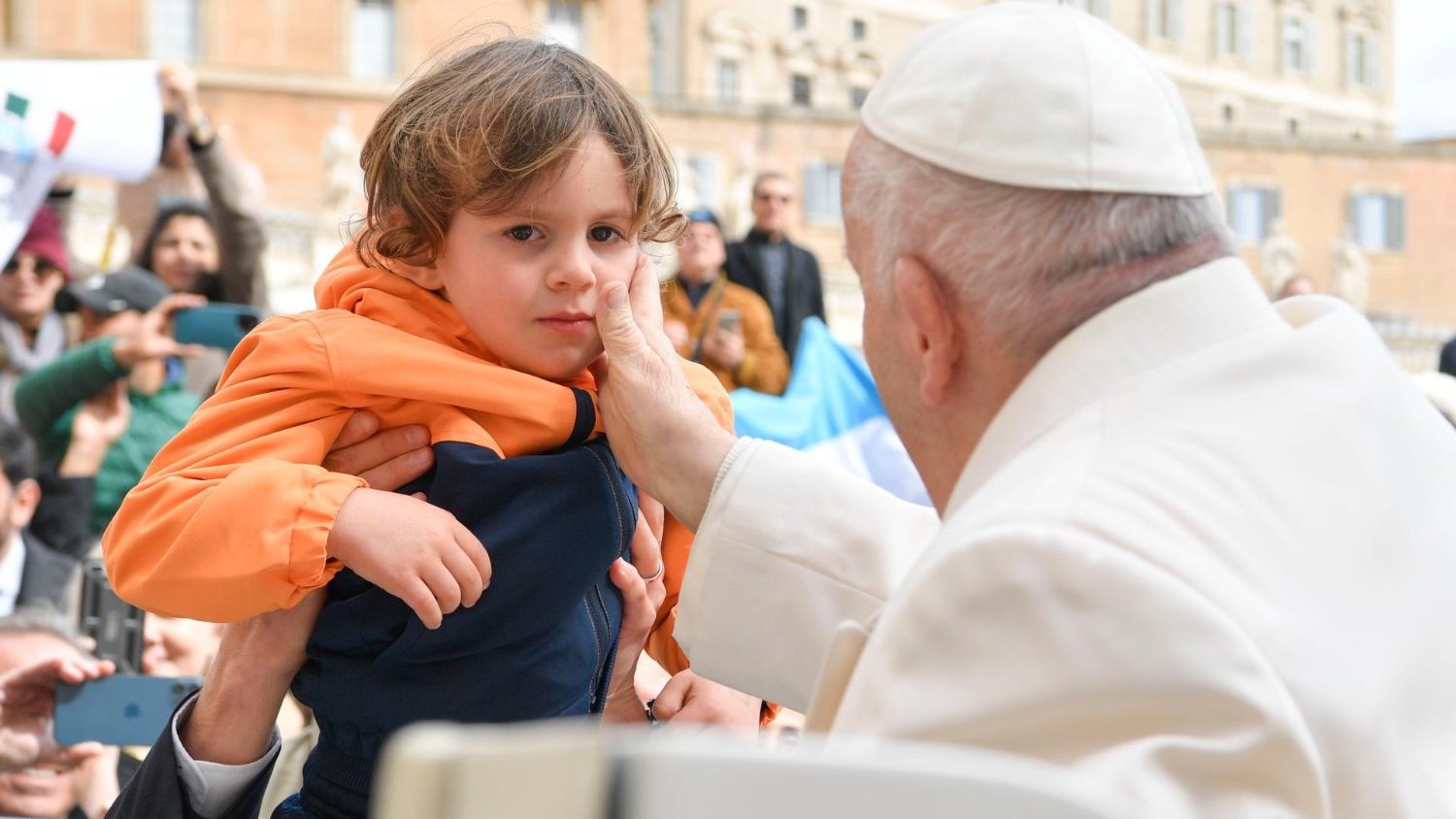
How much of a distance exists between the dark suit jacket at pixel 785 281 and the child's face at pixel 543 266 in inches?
269

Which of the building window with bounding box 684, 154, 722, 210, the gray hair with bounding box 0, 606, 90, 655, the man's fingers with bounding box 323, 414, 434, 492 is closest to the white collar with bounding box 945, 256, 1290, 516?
the man's fingers with bounding box 323, 414, 434, 492

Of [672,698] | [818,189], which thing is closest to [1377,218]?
[818,189]

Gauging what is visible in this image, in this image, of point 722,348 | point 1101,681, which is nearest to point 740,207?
point 722,348

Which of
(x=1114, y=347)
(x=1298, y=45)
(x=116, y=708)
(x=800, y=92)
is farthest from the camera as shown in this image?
(x=1298, y=45)

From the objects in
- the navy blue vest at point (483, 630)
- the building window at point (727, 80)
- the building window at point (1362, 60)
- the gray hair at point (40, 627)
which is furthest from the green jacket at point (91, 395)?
the building window at point (1362, 60)

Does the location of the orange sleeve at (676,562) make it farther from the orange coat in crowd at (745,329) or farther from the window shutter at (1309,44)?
the window shutter at (1309,44)

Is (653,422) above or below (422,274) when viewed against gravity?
below

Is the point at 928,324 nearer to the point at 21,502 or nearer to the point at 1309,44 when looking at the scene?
the point at 21,502

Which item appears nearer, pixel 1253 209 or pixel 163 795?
pixel 163 795

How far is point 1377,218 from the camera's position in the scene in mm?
44844

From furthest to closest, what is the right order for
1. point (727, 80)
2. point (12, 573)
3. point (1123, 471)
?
point (727, 80) → point (12, 573) → point (1123, 471)

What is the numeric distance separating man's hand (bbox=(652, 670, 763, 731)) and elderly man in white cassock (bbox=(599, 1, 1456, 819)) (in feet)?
2.33

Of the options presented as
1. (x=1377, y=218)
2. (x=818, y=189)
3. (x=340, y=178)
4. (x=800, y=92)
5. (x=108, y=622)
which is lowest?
(x=108, y=622)

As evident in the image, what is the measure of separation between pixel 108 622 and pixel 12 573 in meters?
1.32
